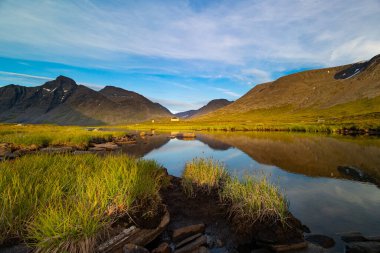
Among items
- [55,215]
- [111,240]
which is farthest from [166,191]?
[55,215]

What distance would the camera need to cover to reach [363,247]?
9.09 metres

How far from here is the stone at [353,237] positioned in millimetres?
9977

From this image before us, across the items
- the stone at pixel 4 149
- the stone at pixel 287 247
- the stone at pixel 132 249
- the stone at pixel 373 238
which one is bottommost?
the stone at pixel 373 238

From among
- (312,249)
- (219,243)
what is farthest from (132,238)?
(312,249)

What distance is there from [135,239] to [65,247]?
7.54 ft

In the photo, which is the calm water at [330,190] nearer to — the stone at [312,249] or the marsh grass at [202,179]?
the stone at [312,249]

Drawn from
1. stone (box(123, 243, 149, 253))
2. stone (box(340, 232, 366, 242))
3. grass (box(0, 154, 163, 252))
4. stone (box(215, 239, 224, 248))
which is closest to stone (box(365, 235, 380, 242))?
stone (box(340, 232, 366, 242))

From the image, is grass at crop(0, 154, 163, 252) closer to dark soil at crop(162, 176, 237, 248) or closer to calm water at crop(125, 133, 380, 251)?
dark soil at crop(162, 176, 237, 248)

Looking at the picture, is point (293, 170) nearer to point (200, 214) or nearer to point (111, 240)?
point (200, 214)

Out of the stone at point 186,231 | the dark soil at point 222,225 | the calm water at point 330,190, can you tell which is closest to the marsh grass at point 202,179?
the dark soil at point 222,225

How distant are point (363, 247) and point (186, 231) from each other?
256 inches

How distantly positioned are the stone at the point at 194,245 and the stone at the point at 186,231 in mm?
649

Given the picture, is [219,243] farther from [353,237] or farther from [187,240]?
[353,237]

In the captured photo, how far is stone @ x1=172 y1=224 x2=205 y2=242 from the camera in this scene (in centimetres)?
945
